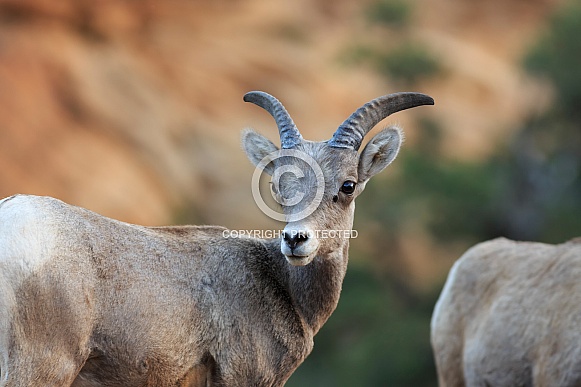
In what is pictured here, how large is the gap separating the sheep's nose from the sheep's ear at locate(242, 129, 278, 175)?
1.49 meters

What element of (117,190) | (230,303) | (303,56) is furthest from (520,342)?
(303,56)

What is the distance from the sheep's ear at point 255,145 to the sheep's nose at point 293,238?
149 centimetres

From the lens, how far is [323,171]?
7582 millimetres

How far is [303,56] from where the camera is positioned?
33.6 m

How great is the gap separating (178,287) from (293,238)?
948 millimetres

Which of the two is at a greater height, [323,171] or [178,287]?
[323,171]

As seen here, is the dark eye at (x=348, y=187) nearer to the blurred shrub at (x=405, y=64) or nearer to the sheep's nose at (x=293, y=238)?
the sheep's nose at (x=293, y=238)

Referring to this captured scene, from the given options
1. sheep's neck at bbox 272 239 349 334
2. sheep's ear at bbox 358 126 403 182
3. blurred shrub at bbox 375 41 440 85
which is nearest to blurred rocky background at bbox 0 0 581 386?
blurred shrub at bbox 375 41 440 85

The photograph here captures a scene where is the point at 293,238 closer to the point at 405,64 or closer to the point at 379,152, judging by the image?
the point at 379,152

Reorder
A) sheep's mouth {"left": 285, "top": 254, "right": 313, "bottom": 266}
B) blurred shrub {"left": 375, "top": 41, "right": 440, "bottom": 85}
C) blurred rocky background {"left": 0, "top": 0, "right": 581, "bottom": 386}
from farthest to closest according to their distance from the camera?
blurred shrub {"left": 375, "top": 41, "right": 440, "bottom": 85} < blurred rocky background {"left": 0, "top": 0, "right": 581, "bottom": 386} < sheep's mouth {"left": 285, "top": 254, "right": 313, "bottom": 266}

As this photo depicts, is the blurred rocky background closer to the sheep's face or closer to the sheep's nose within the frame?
the sheep's face

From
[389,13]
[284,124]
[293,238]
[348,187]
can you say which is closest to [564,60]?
[389,13]

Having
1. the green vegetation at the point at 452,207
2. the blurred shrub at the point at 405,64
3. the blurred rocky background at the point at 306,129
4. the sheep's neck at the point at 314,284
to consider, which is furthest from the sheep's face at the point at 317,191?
the blurred shrub at the point at 405,64

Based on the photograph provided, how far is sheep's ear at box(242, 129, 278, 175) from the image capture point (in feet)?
27.4
